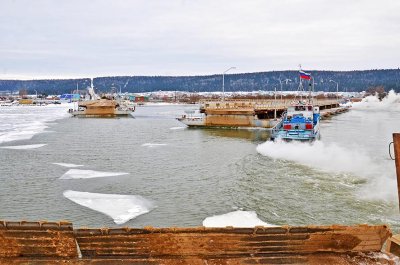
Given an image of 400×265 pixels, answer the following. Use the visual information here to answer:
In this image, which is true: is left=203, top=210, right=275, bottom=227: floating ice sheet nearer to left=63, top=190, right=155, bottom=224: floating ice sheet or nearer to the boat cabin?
left=63, top=190, right=155, bottom=224: floating ice sheet

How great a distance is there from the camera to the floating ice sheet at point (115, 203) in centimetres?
1525

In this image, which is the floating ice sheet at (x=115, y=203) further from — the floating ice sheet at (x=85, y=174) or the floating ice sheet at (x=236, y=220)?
the floating ice sheet at (x=85, y=174)

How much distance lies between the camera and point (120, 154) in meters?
31.7

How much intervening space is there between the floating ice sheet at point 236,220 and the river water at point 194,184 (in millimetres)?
332

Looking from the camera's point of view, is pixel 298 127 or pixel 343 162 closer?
pixel 343 162

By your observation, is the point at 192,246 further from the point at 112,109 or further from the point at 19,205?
the point at 112,109

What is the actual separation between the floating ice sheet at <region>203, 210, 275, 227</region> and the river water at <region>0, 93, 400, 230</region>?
1.09 ft

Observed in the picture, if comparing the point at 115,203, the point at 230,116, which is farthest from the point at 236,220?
the point at 230,116

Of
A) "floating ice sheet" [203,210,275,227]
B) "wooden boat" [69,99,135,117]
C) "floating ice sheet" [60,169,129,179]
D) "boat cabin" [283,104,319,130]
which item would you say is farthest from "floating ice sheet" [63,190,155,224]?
"wooden boat" [69,99,135,117]

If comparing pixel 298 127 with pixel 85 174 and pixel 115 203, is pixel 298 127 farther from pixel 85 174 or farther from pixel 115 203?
pixel 115 203

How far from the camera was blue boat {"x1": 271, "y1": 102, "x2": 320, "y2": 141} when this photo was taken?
35.6 meters

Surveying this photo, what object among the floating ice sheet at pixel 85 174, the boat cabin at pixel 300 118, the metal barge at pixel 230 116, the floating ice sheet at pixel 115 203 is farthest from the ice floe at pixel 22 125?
the boat cabin at pixel 300 118

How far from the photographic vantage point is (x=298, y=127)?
1518 inches

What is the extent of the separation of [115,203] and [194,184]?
5.27 m
